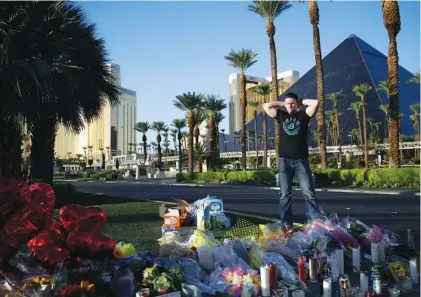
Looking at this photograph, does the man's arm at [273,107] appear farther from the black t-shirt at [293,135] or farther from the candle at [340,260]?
the candle at [340,260]

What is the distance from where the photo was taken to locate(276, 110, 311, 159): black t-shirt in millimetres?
5184

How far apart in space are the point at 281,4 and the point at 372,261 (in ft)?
96.0

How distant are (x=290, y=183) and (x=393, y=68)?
18692mm

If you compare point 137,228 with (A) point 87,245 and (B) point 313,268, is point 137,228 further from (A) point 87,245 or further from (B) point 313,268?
(A) point 87,245

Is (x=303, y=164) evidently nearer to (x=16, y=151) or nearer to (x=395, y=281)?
→ (x=395, y=281)

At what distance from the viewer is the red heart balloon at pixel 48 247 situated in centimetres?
273

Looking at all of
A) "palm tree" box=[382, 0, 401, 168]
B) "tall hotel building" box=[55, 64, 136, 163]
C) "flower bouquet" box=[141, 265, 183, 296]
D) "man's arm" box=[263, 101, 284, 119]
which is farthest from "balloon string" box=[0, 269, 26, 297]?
"tall hotel building" box=[55, 64, 136, 163]

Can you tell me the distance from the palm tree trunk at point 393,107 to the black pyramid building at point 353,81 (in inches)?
2337

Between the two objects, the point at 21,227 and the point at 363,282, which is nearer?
the point at 21,227

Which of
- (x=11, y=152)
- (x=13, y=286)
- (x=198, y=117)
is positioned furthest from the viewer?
(x=198, y=117)

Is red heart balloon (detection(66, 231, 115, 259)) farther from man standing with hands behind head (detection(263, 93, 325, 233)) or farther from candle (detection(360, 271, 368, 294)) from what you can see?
man standing with hands behind head (detection(263, 93, 325, 233))

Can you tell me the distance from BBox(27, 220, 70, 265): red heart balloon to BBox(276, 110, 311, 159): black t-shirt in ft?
10.2

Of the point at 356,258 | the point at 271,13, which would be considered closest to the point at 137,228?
the point at 356,258

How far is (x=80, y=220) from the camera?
293 centimetres
